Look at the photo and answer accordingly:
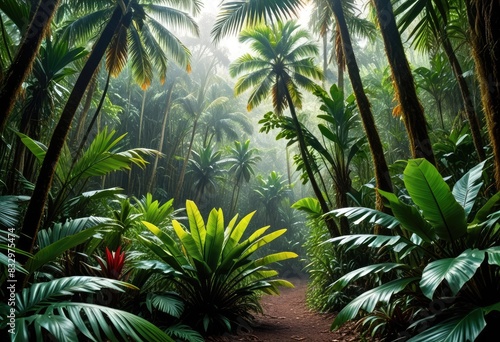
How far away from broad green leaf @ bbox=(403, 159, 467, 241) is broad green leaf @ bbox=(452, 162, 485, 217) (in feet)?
1.42

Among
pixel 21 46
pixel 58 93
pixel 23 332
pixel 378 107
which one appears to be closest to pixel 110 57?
pixel 58 93

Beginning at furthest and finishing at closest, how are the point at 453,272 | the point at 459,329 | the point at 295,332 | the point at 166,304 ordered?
the point at 295,332 → the point at 166,304 → the point at 459,329 → the point at 453,272

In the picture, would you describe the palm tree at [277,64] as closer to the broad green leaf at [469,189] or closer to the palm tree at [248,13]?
the palm tree at [248,13]

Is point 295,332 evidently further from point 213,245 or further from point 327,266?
point 327,266

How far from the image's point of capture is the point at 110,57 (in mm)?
6605

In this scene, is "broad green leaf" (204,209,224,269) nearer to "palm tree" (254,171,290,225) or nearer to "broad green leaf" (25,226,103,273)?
"broad green leaf" (25,226,103,273)

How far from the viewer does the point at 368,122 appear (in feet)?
14.8

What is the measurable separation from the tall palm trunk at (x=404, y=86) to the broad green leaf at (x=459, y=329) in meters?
1.69

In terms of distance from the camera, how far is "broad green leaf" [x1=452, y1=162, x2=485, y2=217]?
281 cm

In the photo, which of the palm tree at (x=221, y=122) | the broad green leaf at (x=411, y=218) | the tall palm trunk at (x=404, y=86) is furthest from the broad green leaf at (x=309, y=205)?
the palm tree at (x=221, y=122)

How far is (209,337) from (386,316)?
2.00m

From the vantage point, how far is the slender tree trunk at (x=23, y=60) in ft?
9.05

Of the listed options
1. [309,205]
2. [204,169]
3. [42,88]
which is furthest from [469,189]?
[204,169]

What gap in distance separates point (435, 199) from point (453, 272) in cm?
66
